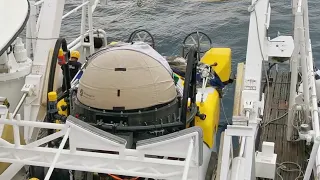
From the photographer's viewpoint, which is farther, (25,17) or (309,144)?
(309,144)

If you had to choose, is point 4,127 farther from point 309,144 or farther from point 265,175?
point 309,144

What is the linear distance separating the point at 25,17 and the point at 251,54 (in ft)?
10.3

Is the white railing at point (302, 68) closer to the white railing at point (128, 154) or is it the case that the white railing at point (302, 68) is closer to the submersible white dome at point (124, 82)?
the submersible white dome at point (124, 82)

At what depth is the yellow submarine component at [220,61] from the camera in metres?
9.25

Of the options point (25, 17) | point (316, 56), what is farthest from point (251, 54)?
point (316, 56)

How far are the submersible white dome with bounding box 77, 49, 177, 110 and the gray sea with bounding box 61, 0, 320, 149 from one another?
9659 millimetres

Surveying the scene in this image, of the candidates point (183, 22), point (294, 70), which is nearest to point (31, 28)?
point (294, 70)

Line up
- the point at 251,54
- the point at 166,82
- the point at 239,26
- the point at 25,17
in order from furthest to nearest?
the point at 239,26, the point at 251,54, the point at 166,82, the point at 25,17

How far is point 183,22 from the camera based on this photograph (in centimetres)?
1948

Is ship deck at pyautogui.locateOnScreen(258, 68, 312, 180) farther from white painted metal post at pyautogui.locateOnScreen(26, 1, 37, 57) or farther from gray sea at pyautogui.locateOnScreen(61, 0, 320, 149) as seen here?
white painted metal post at pyautogui.locateOnScreen(26, 1, 37, 57)

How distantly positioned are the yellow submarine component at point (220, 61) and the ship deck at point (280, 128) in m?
1.39

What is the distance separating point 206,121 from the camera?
7297 mm

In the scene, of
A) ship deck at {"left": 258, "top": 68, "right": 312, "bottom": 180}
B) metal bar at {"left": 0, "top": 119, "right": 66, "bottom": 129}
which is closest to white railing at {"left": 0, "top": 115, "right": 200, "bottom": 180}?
metal bar at {"left": 0, "top": 119, "right": 66, "bottom": 129}

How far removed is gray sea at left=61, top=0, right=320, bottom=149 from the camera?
57.9ft
